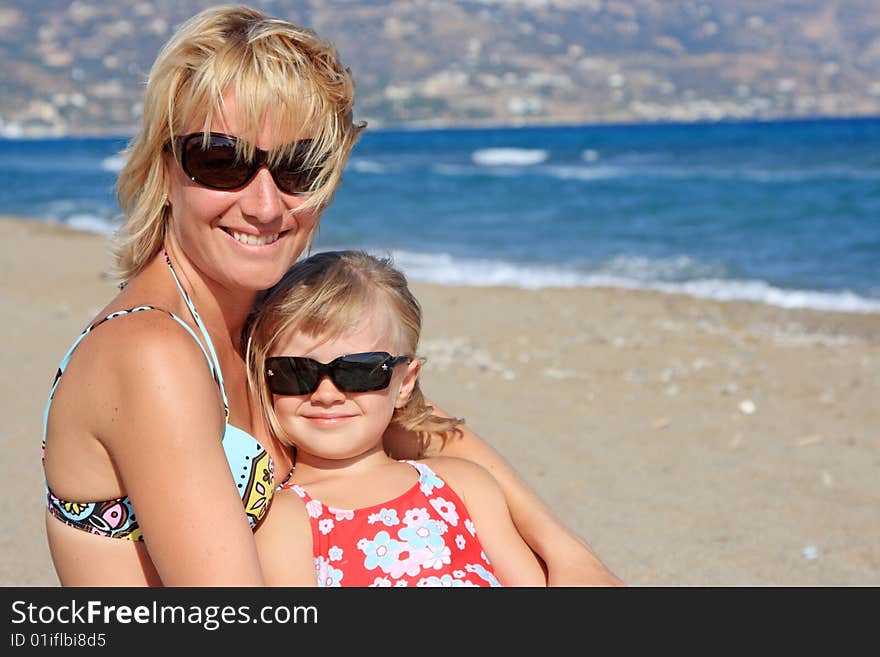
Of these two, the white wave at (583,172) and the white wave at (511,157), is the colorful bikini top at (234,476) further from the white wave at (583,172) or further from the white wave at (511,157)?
the white wave at (511,157)

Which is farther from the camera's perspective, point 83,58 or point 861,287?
point 83,58

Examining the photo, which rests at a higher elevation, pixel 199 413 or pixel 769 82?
pixel 199 413

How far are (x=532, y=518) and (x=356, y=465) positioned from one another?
537mm

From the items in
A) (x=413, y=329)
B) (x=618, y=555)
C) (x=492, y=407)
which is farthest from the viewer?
(x=492, y=407)

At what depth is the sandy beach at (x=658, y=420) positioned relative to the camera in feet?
15.8

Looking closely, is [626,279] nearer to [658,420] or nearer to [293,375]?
[658,420]

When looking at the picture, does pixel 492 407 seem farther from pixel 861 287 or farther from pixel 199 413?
pixel 861 287

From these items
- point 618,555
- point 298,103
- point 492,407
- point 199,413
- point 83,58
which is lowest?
point 83,58

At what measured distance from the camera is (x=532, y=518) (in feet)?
9.93

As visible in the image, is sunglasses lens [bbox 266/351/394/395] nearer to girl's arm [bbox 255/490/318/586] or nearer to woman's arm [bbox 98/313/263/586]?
girl's arm [bbox 255/490/318/586]
